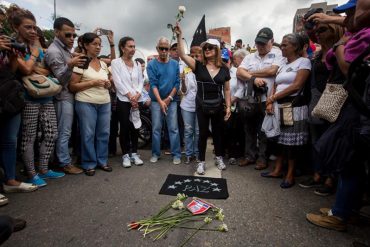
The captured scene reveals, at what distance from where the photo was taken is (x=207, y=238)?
216cm

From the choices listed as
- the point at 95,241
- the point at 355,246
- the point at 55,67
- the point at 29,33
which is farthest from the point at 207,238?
the point at 29,33

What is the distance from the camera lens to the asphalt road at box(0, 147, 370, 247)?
2.13 meters

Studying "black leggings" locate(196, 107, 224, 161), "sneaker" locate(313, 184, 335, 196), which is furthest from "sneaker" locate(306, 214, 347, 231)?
"black leggings" locate(196, 107, 224, 161)

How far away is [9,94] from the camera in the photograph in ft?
8.67

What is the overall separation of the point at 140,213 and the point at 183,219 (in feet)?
1.60

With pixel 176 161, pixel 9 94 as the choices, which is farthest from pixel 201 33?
pixel 9 94

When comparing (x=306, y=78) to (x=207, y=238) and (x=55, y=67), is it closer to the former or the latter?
(x=207, y=238)

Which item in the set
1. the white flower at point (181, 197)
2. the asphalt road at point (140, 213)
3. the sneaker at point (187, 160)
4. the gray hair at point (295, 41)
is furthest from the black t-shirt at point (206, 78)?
the white flower at point (181, 197)

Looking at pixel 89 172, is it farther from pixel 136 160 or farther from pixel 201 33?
pixel 201 33

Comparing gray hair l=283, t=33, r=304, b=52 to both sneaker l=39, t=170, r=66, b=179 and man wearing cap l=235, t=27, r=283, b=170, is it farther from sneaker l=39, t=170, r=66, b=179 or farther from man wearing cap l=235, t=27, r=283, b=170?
sneaker l=39, t=170, r=66, b=179

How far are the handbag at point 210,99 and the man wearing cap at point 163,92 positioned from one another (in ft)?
2.31

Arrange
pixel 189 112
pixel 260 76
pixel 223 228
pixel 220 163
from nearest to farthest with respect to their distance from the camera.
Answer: pixel 223 228 → pixel 260 76 → pixel 220 163 → pixel 189 112

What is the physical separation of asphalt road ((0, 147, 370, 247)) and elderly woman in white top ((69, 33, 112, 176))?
372mm

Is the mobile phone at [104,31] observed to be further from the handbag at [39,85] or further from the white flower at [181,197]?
the white flower at [181,197]
